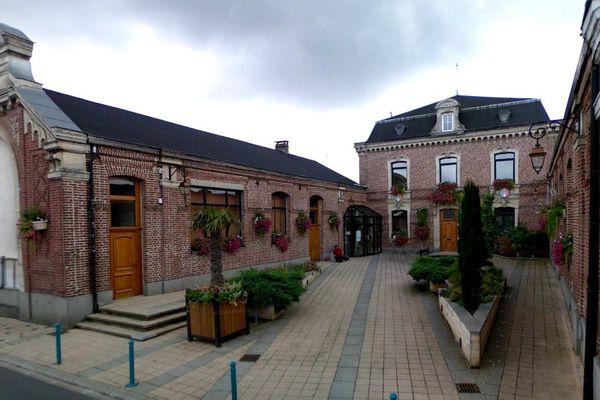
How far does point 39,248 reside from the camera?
9.25 m

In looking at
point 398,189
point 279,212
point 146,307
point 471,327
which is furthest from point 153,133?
point 398,189

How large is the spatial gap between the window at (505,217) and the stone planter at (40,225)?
2052 cm

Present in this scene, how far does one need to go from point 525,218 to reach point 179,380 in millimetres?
20310

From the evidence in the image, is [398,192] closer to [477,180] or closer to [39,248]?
[477,180]

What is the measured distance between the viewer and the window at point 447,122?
2212 centimetres

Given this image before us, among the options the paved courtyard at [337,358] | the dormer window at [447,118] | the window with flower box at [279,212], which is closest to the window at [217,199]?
the window with flower box at [279,212]

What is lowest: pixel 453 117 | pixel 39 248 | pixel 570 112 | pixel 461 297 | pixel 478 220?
pixel 461 297

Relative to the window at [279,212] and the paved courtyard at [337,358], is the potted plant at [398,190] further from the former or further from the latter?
the paved courtyard at [337,358]

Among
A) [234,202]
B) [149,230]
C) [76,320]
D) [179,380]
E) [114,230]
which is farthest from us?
[234,202]

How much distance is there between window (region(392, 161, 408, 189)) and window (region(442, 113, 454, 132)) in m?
3.05

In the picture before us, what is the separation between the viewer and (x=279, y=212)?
660 inches

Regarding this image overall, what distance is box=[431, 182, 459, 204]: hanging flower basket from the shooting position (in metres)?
21.7

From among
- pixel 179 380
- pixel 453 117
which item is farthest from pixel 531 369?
pixel 453 117

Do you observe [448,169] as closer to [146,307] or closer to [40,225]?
[146,307]
